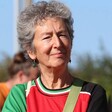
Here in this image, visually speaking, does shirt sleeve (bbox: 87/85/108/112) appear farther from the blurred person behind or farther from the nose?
the blurred person behind

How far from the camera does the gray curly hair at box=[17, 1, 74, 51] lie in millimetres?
4539

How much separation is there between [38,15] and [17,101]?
59 cm

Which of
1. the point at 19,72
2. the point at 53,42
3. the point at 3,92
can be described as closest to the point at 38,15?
the point at 53,42

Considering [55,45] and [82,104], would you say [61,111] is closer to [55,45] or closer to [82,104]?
[82,104]

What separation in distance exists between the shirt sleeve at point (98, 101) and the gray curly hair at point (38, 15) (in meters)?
0.41

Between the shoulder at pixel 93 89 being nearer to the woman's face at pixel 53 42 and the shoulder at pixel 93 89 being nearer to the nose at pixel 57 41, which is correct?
the woman's face at pixel 53 42

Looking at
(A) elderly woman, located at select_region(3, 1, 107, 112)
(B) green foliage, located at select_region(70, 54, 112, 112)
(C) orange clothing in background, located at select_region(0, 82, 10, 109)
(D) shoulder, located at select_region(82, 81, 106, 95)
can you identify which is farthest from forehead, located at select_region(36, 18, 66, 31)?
(B) green foliage, located at select_region(70, 54, 112, 112)

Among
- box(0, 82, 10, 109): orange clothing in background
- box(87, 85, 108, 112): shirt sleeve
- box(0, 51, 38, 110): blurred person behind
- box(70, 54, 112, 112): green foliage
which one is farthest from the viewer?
box(70, 54, 112, 112): green foliage

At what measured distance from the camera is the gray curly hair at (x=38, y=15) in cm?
454

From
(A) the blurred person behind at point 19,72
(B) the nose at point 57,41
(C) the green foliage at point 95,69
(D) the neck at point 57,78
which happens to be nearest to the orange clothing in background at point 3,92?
(A) the blurred person behind at point 19,72

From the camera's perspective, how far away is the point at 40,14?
4559 millimetres

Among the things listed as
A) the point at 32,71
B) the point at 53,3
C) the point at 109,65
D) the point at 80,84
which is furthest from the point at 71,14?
the point at 109,65

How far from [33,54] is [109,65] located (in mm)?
17906

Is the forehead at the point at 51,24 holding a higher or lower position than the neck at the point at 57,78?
higher
